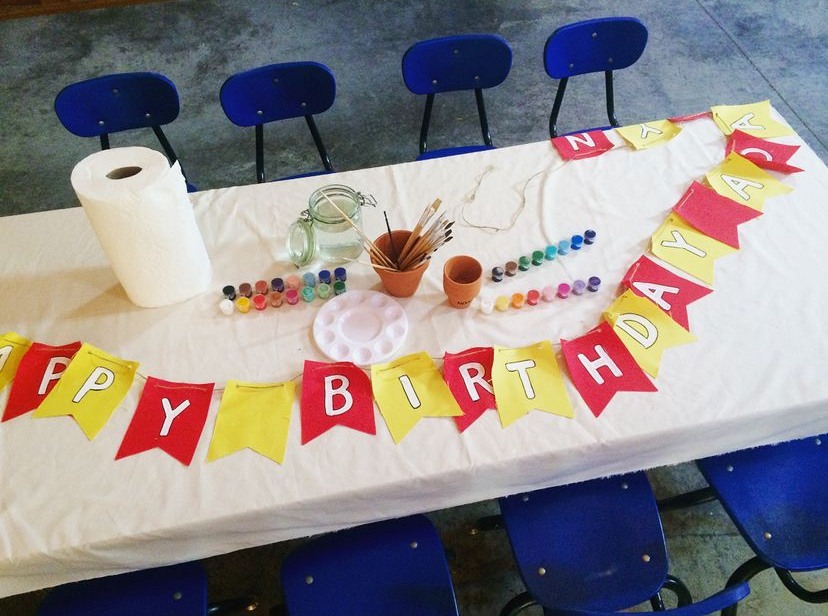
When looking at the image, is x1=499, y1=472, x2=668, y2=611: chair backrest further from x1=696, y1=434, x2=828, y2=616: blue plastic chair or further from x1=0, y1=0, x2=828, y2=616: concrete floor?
x1=0, y1=0, x2=828, y2=616: concrete floor

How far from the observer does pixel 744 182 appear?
143cm

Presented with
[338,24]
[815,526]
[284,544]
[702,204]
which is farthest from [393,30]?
[815,526]

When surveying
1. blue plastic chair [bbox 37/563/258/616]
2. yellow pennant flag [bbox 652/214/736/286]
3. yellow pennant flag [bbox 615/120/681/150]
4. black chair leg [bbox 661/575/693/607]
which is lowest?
black chair leg [bbox 661/575/693/607]

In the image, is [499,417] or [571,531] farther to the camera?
[571,531]

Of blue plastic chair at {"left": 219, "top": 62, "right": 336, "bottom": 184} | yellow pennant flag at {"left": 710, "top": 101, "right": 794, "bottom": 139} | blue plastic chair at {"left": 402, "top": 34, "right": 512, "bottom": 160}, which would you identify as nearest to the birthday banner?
yellow pennant flag at {"left": 710, "top": 101, "right": 794, "bottom": 139}

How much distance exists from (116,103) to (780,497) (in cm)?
200

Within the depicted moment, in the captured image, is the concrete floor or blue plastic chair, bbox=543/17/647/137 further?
the concrete floor

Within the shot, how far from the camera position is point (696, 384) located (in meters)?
1.09

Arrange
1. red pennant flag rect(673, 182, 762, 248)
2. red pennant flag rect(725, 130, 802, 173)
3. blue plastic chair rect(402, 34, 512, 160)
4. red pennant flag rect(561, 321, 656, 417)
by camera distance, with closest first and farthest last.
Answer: red pennant flag rect(561, 321, 656, 417)
red pennant flag rect(673, 182, 762, 248)
red pennant flag rect(725, 130, 802, 173)
blue plastic chair rect(402, 34, 512, 160)

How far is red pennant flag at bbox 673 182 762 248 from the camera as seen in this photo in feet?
4.34

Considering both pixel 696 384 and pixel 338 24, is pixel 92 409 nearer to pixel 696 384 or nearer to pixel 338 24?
pixel 696 384

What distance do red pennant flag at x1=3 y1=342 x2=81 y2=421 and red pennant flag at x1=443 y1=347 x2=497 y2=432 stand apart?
0.72 meters

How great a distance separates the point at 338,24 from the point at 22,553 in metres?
3.25

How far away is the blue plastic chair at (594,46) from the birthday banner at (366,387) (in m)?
0.97
